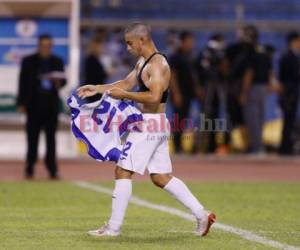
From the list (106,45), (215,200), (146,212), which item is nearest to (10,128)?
(106,45)

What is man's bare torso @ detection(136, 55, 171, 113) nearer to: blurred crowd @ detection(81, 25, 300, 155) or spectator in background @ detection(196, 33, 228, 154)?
blurred crowd @ detection(81, 25, 300, 155)

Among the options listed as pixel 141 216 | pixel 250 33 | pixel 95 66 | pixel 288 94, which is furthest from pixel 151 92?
pixel 288 94

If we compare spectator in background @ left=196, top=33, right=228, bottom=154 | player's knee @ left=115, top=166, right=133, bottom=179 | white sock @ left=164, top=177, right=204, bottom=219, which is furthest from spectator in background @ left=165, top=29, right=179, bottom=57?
player's knee @ left=115, top=166, right=133, bottom=179

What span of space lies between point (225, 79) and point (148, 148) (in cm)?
1369

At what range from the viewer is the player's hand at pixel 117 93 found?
33.6 feet

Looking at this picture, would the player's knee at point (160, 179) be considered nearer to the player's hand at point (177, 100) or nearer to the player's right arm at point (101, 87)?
the player's right arm at point (101, 87)

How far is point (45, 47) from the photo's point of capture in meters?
18.7

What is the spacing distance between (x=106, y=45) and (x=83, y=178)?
609 cm

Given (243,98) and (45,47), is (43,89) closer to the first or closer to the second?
(45,47)

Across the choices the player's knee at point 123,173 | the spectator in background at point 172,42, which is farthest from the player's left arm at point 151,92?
the spectator in background at point 172,42

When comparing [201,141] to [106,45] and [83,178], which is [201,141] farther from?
[83,178]

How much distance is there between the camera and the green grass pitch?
33.3 feet

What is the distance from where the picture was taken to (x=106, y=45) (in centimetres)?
2509

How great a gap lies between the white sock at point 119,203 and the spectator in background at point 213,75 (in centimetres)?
1309
